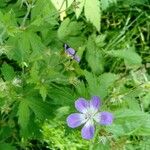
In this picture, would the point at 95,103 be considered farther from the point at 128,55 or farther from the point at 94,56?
the point at 128,55

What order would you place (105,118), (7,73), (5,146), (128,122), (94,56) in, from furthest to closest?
(94,56) < (5,146) < (7,73) < (128,122) < (105,118)

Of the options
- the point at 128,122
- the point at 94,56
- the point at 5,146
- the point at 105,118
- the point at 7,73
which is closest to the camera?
the point at 105,118

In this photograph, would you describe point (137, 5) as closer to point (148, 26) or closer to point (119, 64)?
point (148, 26)

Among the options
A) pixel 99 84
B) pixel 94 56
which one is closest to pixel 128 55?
pixel 94 56

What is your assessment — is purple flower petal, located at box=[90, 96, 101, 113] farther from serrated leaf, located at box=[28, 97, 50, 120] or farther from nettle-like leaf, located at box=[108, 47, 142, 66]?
nettle-like leaf, located at box=[108, 47, 142, 66]

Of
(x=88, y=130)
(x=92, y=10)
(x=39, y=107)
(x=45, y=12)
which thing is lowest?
(x=88, y=130)
